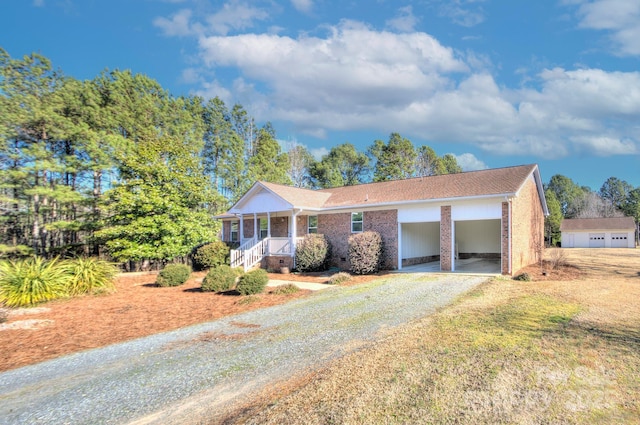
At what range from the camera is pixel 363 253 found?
1605 cm

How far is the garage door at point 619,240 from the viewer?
44812 mm

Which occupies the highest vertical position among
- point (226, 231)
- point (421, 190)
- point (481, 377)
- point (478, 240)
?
point (421, 190)

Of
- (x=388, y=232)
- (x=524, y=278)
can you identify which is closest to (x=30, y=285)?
(x=388, y=232)

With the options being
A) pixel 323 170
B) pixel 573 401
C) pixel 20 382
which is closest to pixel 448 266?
pixel 573 401

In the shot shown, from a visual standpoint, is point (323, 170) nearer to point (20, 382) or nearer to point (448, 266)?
point (448, 266)

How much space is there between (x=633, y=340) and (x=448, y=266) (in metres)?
9.71

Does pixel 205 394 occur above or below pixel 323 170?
below

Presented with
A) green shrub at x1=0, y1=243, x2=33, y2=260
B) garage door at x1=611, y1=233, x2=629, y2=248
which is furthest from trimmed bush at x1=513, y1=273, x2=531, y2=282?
garage door at x1=611, y1=233, x2=629, y2=248

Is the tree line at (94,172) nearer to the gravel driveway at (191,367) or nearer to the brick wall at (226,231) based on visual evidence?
the brick wall at (226,231)

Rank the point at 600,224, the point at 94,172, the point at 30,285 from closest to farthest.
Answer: the point at 30,285, the point at 94,172, the point at 600,224

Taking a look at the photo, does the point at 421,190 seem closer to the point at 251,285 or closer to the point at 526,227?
the point at 526,227

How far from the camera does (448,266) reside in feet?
51.3

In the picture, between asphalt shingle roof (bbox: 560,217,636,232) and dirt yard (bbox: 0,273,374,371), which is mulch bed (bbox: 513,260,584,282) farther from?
asphalt shingle roof (bbox: 560,217,636,232)

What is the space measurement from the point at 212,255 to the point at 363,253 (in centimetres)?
959
